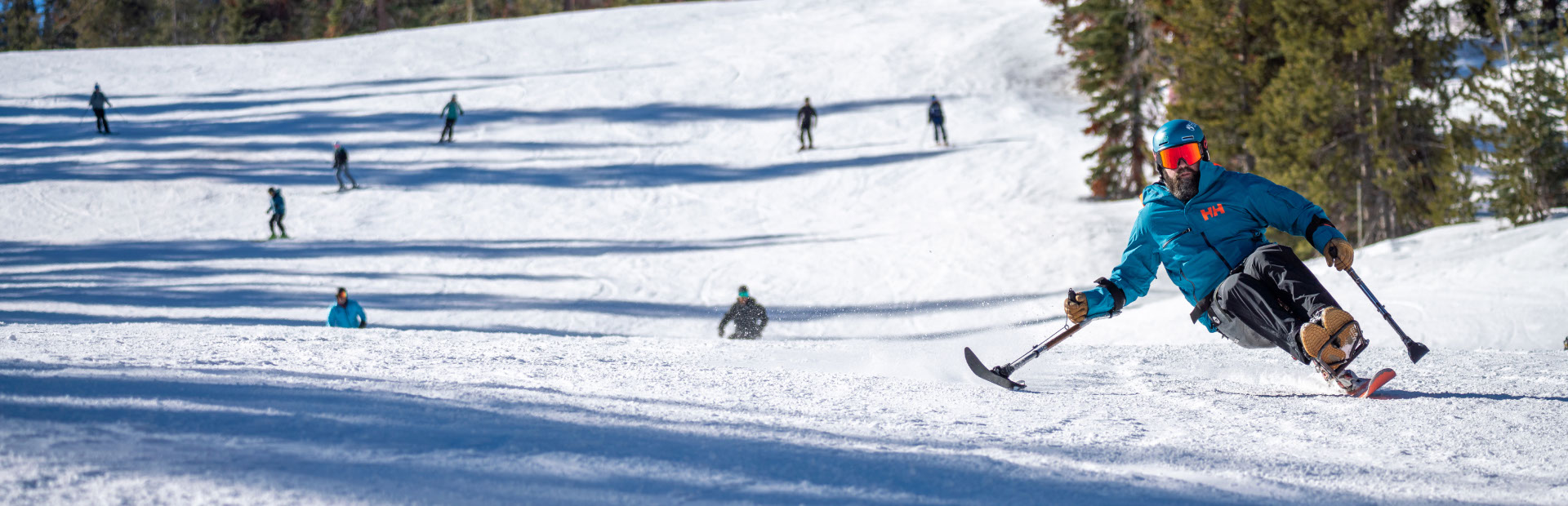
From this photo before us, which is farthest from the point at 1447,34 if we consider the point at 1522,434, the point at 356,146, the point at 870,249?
the point at 356,146

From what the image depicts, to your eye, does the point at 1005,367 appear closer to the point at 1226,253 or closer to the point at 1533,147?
the point at 1226,253

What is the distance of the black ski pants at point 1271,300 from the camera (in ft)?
14.2

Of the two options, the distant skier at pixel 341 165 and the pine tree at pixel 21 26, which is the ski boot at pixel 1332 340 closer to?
the distant skier at pixel 341 165

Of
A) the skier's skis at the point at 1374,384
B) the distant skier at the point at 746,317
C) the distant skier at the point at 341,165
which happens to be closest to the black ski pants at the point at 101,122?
the distant skier at the point at 341,165

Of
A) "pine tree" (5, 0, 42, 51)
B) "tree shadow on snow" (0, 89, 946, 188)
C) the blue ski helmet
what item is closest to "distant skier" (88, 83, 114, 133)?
"tree shadow on snow" (0, 89, 946, 188)

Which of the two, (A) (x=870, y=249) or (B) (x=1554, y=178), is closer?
(B) (x=1554, y=178)

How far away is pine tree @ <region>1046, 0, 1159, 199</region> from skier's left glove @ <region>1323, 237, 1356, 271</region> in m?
18.8

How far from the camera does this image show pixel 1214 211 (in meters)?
4.63

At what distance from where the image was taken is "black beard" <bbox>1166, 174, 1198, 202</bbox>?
464 cm

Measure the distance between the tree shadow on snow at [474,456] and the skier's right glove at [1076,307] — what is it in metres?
1.97

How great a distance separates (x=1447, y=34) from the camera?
1642cm

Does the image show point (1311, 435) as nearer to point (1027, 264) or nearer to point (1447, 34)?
point (1027, 264)

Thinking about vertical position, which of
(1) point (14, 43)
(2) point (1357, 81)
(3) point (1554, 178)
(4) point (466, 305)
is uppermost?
(1) point (14, 43)

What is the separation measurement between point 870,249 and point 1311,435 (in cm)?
1622
